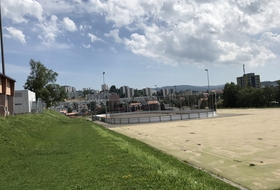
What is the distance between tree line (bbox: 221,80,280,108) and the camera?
66.8 meters

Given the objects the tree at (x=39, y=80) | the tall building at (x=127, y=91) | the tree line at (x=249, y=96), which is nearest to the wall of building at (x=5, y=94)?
the tree at (x=39, y=80)

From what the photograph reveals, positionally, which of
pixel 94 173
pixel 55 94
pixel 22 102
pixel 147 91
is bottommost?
pixel 94 173

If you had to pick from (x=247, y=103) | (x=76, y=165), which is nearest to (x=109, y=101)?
(x=247, y=103)

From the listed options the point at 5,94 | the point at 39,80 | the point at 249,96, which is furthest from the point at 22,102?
the point at 249,96

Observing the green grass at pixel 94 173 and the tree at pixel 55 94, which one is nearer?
the green grass at pixel 94 173

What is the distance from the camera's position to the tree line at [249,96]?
219 feet

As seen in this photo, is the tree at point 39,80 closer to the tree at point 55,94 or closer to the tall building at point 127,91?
the tree at point 55,94

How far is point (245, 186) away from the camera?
648 cm

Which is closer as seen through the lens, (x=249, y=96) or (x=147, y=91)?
(x=249, y=96)

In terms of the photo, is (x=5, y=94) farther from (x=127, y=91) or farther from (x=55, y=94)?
(x=127, y=91)

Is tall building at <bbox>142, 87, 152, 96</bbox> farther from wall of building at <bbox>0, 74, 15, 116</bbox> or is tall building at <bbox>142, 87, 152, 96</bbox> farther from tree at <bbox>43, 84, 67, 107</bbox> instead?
wall of building at <bbox>0, 74, 15, 116</bbox>

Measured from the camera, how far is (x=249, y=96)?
7131 centimetres

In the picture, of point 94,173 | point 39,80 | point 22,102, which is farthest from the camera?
point 39,80

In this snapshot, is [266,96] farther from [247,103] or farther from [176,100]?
[176,100]
